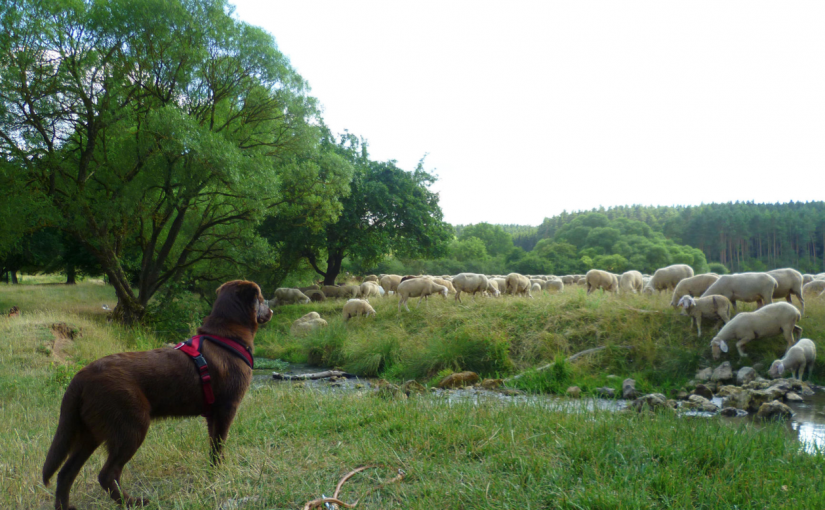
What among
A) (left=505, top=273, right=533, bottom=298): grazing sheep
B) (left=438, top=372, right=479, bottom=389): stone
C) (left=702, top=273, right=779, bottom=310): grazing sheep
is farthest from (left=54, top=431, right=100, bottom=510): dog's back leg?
(left=505, top=273, right=533, bottom=298): grazing sheep

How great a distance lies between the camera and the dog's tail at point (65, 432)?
3.45 meters

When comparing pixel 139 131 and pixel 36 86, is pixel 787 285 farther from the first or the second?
pixel 36 86

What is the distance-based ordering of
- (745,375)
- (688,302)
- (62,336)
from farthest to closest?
(62,336)
(688,302)
(745,375)

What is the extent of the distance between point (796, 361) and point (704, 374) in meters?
1.55

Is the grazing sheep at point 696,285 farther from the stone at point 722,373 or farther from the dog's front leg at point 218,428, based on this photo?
the dog's front leg at point 218,428

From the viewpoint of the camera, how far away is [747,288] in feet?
37.9

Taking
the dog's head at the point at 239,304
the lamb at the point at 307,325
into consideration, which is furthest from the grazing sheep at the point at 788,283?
the lamb at the point at 307,325

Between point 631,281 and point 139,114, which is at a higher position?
point 139,114

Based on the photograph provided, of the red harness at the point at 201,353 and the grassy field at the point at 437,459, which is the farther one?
the red harness at the point at 201,353

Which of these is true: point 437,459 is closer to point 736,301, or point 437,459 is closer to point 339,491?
point 339,491

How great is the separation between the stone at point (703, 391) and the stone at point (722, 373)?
1.07m

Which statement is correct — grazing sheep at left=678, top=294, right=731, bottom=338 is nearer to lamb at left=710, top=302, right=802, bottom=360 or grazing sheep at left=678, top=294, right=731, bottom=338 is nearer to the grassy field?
lamb at left=710, top=302, right=802, bottom=360

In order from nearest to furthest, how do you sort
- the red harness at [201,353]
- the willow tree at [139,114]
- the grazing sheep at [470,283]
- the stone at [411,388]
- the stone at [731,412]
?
the red harness at [201,353] → the stone at [731,412] → the stone at [411,388] → the willow tree at [139,114] → the grazing sheep at [470,283]

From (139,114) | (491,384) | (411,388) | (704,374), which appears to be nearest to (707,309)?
(704,374)
